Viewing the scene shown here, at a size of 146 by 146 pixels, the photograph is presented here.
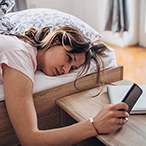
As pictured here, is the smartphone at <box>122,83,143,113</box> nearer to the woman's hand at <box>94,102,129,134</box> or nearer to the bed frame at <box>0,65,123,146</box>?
the woman's hand at <box>94,102,129,134</box>

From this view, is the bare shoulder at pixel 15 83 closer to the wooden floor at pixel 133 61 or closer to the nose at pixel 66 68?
the nose at pixel 66 68

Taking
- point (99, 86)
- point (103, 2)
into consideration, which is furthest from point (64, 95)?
point (103, 2)

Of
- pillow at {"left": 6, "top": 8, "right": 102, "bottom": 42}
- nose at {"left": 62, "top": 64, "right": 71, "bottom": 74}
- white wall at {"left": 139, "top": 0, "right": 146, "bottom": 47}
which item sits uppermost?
pillow at {"left": 6, "top": 8, "right": 102, "bottom": 42}

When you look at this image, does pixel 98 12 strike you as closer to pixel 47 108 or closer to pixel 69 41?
pixel 69 41

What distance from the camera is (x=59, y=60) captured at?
1007 mm

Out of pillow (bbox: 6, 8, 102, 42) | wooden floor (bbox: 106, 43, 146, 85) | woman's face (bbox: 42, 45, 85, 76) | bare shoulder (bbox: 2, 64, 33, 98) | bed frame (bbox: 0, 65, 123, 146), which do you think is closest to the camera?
bare shoulder (bbox: 2, 64, 33, 98)

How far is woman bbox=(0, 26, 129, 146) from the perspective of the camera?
0.71 m

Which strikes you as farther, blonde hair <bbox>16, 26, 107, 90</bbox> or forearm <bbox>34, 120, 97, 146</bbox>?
blonde hair <bbox>16, 26, 107, 90</bbox>

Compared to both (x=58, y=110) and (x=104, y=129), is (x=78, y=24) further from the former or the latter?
(x=104, y=129)

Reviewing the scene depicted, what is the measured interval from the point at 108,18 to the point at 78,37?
206 cm

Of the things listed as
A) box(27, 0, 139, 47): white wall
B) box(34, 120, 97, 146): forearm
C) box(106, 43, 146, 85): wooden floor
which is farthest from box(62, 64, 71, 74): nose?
box(27, 0, 139, 47): white wall

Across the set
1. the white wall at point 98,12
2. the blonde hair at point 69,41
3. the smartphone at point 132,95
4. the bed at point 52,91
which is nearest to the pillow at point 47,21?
the bed at point 52,91

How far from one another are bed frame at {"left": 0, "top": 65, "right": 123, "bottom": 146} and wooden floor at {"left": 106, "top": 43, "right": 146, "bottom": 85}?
0.89 metres

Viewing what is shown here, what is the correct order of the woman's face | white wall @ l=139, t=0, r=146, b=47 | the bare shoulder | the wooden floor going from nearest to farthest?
the bare shoulder, the woman's face, the wooden floor, white wall @ l=139, t=0, r=146, b=47
